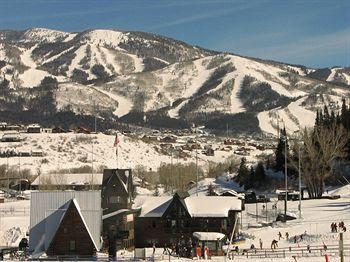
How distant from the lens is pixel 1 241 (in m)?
77.8

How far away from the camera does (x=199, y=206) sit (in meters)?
72.2

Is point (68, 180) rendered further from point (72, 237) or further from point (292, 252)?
point (292, 252)

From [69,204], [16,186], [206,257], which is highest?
[16,186]

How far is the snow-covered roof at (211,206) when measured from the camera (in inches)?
2795

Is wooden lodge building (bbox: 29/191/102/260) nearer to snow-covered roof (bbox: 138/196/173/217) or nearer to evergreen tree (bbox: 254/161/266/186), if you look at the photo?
snow-covered roof (bbox: 138/196/173/217)

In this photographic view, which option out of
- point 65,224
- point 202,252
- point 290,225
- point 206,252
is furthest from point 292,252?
point 65,224

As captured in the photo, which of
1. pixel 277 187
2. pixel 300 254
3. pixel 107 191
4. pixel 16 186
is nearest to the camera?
pixel 300 254

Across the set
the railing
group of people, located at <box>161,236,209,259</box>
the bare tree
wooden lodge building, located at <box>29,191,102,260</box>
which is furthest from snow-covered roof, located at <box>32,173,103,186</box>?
the railing

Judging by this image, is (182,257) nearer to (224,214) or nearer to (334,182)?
(224,214)

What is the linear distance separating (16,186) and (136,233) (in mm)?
84848

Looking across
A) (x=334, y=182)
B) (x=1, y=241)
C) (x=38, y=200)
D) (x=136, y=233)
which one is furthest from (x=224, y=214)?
(x=334, y=182)

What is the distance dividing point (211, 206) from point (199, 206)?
1.23 meters

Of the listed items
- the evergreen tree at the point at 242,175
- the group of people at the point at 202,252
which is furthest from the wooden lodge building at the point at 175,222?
the evergreen tree at the point at 242,175

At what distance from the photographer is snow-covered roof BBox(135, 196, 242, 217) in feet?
233
